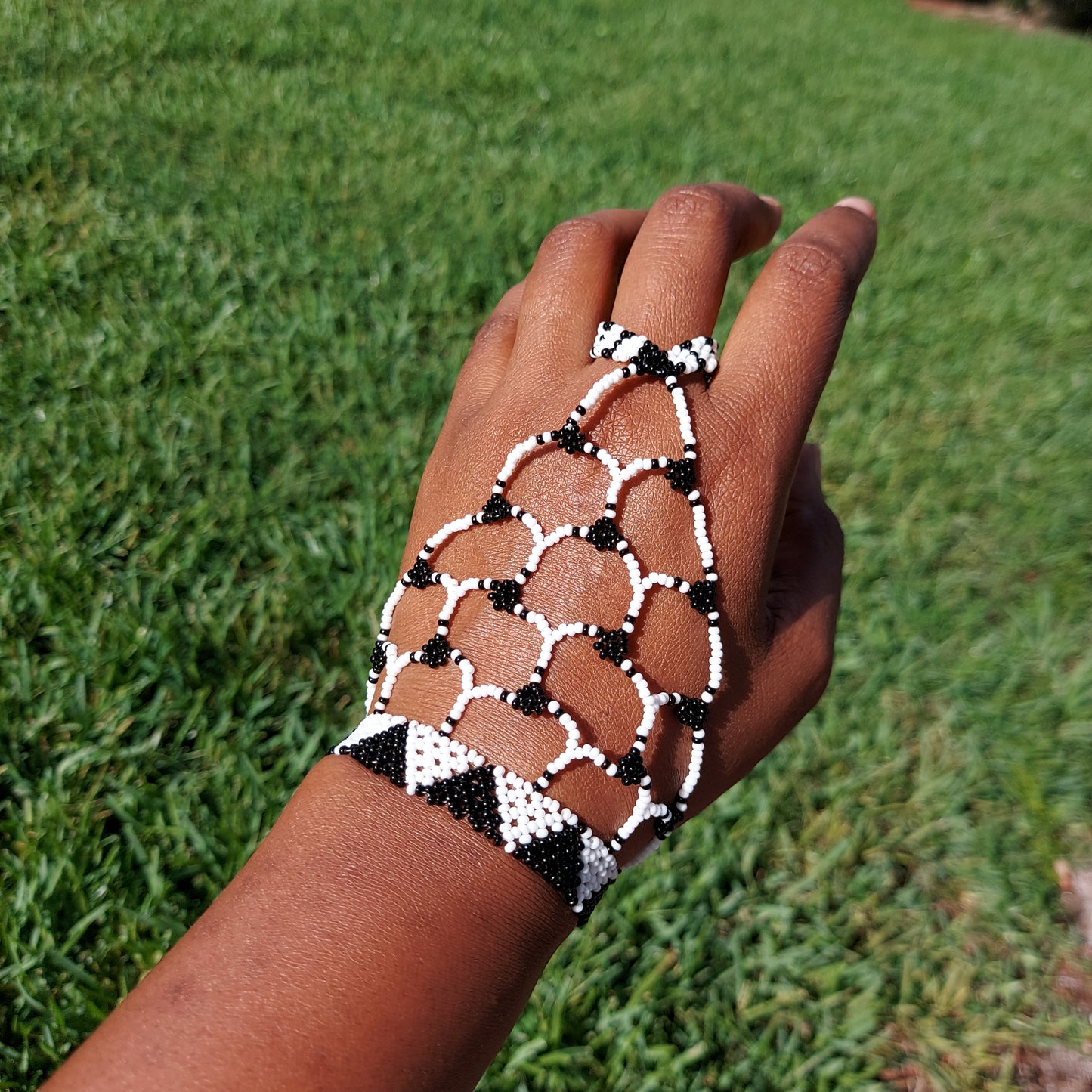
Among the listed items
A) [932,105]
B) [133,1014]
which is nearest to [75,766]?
[133,1014]

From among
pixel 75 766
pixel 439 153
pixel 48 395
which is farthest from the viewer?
pixel 439 153

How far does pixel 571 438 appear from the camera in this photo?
148 centimetres

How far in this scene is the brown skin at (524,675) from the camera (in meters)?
1.02

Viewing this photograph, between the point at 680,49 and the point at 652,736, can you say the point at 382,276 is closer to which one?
the point at 652,736

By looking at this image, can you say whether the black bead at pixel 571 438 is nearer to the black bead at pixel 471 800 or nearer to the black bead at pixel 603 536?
the black bead at pixel 603 536

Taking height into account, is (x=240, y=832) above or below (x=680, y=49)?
below

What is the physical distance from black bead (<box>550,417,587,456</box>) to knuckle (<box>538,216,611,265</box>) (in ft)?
1.40

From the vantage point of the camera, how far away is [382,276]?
10.8ft

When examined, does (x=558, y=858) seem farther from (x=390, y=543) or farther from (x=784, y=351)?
(x=390, y=543)

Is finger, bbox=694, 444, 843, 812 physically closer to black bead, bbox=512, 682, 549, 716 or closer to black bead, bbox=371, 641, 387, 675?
black bead, bbox=512, 682, 549, 716

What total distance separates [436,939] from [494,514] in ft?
2.15

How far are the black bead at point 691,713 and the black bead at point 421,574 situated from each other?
1.49 feet

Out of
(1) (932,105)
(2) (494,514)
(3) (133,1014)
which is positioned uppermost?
(1) (932,105)

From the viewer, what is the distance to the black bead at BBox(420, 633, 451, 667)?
1.38 metres
